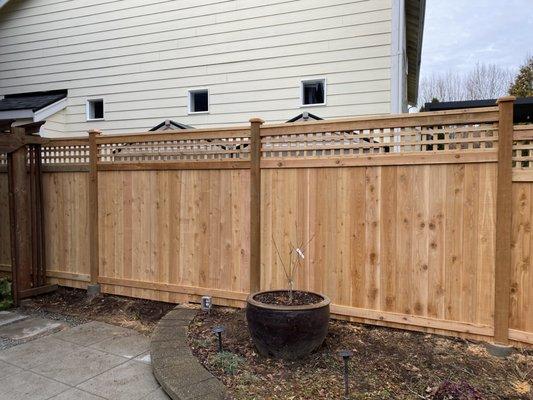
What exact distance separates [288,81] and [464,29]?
61.1 feet

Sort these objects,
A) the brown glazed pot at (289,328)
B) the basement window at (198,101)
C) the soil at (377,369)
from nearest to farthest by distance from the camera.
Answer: the soil at (377,369)
the brown glazed pot at (289,328)
the basement window at (198,101)

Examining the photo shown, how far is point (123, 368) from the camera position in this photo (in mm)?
3371

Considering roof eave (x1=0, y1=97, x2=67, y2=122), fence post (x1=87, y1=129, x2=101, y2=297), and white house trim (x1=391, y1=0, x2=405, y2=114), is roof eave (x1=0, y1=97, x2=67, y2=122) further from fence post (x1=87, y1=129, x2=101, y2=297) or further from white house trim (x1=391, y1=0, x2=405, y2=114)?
white house trim (x1=391, y1=0, x2=405, y2=114)

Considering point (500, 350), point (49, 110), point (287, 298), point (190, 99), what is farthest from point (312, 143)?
point (49, 110)

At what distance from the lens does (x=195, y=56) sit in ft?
25.1

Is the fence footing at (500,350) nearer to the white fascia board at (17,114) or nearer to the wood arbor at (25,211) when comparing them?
the wood arbor at (25,211)

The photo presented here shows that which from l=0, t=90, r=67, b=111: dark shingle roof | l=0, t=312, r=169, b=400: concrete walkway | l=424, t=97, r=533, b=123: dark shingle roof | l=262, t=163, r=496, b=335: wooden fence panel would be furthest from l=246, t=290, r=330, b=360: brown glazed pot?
l=0, t=90, r=67, b=111: dark shingle roof

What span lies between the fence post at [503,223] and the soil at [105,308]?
10.3 ft

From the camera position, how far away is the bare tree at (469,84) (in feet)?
77.3

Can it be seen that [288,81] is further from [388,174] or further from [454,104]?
[388,174]

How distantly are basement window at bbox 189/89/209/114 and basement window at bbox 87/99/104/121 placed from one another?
2149 millimetres

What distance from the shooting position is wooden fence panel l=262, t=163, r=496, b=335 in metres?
3.41

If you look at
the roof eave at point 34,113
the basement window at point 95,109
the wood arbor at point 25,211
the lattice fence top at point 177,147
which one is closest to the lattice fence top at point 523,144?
the lattice fence top at point 177,147

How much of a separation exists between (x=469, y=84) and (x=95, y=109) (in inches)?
885
